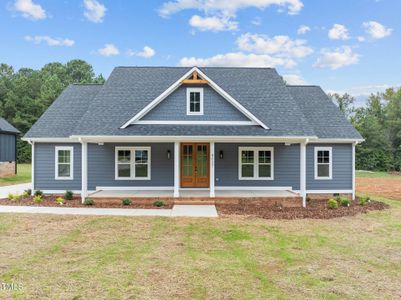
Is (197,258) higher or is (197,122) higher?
(197,122)

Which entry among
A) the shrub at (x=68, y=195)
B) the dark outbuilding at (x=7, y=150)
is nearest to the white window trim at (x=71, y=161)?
the shrub at (x=68, y=195)

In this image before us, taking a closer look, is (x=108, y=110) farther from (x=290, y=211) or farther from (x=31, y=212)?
(x=290, y=211)

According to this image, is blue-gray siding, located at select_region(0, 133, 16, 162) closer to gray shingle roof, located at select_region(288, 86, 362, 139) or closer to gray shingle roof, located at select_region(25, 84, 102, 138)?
gray shingle roof, located at select_region(25, 84, 102, 138)

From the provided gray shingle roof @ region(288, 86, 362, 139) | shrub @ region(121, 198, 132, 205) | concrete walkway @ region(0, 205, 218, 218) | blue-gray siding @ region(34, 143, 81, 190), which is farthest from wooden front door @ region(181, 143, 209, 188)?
gray shingle roof @ region(288, 86, 362, 139)

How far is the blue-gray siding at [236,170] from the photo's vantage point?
1515cm

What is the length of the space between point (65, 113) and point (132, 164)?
4570mm

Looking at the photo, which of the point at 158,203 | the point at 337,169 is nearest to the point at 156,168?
the point at 158,203

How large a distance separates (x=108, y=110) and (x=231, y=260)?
1056 cm

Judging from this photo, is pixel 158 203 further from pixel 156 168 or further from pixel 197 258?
pixel 197 258

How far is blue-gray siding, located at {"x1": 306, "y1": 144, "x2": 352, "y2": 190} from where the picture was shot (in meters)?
15.4

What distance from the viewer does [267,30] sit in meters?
26.2

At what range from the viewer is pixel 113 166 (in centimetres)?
1505

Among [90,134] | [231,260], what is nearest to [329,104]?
[90,134]

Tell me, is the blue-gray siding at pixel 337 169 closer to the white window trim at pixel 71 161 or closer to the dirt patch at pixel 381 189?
the dirt patch at pixel 381 189
